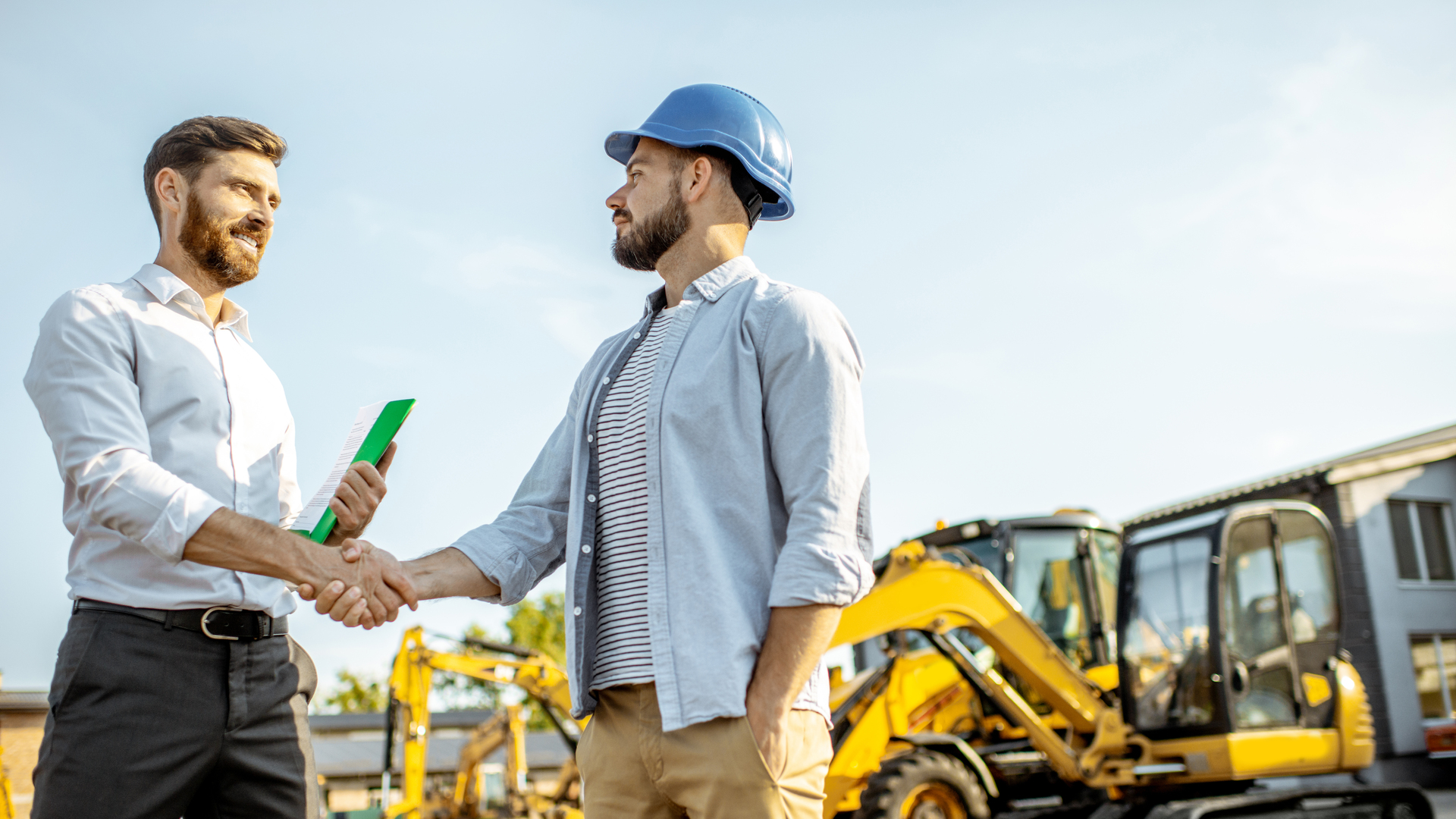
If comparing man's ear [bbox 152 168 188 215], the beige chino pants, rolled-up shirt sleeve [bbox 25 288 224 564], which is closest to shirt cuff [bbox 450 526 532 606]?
the beige chino pants

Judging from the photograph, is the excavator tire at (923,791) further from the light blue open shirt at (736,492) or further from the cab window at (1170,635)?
the light blue open shirt at (736,492)

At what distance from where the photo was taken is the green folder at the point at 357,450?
8.34 ft

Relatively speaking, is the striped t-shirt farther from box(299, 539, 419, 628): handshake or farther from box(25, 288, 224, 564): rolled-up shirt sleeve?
box(25, 288, 224, 564): rolled-up shirt sleeve

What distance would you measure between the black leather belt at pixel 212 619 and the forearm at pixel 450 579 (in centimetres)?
34

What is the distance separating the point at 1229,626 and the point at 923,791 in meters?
2.67

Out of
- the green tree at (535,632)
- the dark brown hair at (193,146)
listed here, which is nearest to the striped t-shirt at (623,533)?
the dark brown hair at (193,146)

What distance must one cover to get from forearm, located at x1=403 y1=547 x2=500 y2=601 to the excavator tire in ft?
19.1

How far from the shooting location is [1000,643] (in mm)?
8695

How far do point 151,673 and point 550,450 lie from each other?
0.96 metres

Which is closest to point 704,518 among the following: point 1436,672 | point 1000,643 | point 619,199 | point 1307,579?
point 619,199

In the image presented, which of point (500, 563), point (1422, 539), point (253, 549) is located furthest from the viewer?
Answer: point (1422, 539)

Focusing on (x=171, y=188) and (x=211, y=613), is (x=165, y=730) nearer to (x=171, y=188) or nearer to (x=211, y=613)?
(x=211, y=613)

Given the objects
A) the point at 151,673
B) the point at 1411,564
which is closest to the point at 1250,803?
the point at 151,673

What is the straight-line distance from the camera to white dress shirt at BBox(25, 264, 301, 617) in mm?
2174
